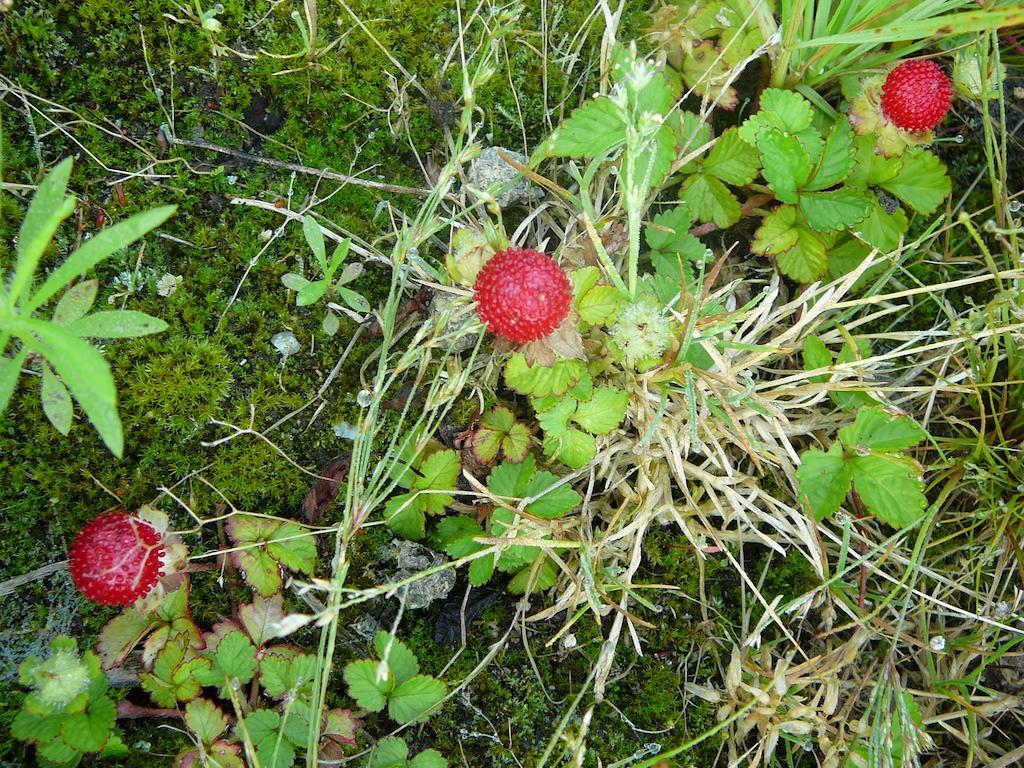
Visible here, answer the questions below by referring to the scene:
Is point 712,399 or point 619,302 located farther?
point 712,399

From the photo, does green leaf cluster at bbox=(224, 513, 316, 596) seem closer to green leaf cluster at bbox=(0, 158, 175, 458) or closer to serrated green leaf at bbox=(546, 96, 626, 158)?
green leaf cluster at bbox=(0, 158, 175, 458)

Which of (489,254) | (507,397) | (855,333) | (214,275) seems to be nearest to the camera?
(489,254)

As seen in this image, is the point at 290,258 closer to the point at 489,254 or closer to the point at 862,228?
the point at 489,254

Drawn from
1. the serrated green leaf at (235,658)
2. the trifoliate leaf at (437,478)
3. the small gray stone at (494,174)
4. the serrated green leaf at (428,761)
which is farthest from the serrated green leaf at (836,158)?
the serrated green leaf at (235,658)

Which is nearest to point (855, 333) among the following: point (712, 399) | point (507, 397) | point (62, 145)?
point (712, 399)

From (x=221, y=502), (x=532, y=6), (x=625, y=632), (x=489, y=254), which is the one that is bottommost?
(x=625, y=632)

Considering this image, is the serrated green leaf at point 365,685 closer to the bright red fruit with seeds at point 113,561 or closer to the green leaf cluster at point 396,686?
the green leaf cluster at point 396,686
